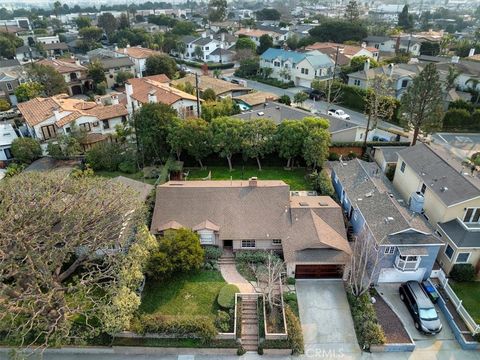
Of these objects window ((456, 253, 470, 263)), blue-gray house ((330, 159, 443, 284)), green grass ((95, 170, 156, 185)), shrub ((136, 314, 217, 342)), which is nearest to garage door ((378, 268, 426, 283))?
blue-gray house ((330, 159, 443, 284))

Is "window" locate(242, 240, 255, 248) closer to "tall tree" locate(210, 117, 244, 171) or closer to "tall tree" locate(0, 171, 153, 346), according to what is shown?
"tall tree" locate(0, 171, 153, 346)

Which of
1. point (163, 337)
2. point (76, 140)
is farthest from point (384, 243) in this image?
point (76, 140)

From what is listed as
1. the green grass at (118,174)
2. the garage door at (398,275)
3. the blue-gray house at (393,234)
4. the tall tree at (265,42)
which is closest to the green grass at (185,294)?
the blue-gray house at (393,234)

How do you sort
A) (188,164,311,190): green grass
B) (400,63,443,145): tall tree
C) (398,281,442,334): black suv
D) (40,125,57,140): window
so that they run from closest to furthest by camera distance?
1. (398,281,442,334): black suv
2. (188,164,311,190): green grass
3. (400,63,443,145): tall tree
4. (40,125,57,140): window

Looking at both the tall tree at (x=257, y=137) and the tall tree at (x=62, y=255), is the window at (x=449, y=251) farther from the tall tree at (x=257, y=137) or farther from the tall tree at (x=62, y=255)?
the tall tree at (x=62, y=255)

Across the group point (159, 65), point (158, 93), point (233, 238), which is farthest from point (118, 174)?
point (159, 65)

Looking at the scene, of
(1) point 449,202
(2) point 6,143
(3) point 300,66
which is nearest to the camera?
(1) point 449,202

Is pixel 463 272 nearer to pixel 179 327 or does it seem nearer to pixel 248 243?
pixel 248 243

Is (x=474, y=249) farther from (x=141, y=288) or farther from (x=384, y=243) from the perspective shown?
(x=141, y=288)
